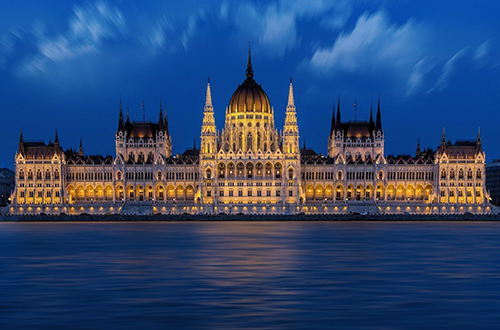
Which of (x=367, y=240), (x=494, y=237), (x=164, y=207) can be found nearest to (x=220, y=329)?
(x=367, y=240)

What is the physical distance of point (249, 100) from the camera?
160m

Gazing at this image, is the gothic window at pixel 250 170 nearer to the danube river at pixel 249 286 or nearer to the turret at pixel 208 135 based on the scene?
the turret at pixel 208 135

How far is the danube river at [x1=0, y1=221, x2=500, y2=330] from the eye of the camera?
95.1 feet

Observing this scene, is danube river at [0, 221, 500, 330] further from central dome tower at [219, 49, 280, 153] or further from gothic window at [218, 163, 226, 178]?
central dome tower at [219, 49, 280, 153]

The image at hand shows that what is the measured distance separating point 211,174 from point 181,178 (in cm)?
748

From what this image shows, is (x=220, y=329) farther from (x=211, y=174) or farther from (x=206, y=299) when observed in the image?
(x=211, y=174)

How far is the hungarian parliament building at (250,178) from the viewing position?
5896 inches

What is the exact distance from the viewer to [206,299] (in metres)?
33.9

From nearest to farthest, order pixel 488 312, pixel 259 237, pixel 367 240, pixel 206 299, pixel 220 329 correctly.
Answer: pixel 220 329 → pixel 488 312 → pixel 206 299 → pixel 367 240 → pixel 259 237

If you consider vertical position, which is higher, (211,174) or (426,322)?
(211,174)

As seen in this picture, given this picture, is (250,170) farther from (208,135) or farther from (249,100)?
(249,100)

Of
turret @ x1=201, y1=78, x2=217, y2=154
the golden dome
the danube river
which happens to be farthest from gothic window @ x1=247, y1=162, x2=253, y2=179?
the danube river

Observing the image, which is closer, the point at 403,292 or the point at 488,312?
the point at 488,312

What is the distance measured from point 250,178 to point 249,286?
112671 millimetres
